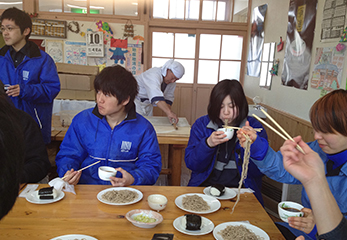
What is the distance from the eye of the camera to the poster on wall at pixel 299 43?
308cm

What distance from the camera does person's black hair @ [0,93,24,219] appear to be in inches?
20.5

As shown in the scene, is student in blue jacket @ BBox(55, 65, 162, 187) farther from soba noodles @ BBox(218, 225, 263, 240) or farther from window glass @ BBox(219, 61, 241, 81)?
window glass @ BBox(219, 61, 241, 81)

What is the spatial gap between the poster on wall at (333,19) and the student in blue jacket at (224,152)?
4.84ft

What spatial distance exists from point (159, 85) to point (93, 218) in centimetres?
230

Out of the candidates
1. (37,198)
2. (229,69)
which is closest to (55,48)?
(229,69)

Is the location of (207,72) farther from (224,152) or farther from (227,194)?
(227,194)

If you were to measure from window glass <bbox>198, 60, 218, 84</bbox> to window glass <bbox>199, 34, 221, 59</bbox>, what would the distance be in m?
0.13

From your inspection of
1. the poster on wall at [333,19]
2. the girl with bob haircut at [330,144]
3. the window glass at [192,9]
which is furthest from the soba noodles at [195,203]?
the window glass at [192,9]

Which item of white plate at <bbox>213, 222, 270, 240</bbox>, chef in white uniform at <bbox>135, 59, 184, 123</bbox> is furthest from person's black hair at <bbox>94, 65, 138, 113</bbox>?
chef in white uniform at <bbox>135, 59, 184, 123</bbox>

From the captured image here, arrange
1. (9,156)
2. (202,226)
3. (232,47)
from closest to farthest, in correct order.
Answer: (9,156) → (202,226) → (232,47)

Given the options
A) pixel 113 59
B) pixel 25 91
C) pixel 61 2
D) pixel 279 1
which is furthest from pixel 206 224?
pixel 61 2

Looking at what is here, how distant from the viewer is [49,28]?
16.7 feet

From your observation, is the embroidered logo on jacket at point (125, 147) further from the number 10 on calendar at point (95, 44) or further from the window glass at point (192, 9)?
the window glass at point (192, 9)

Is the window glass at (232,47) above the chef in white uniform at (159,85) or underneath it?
above
